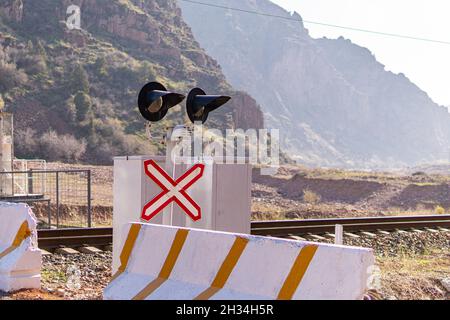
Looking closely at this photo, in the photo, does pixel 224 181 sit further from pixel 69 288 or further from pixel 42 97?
pixel 42 97

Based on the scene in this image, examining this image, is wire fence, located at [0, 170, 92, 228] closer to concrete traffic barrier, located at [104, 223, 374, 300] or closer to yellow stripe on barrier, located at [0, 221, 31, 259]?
yellow stripe on barrier, located at [0, 221, 31, 259]

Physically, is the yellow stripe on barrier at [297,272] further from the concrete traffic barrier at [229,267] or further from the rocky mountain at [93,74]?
the rocky mountain at [93,74]

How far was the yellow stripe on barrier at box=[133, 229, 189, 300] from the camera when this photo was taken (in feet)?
20.4

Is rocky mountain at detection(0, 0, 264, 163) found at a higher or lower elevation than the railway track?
higher

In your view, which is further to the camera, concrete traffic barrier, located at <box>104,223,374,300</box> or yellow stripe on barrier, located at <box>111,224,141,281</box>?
yellow stripe on barrier, located at <box>111,224,141,281</box>

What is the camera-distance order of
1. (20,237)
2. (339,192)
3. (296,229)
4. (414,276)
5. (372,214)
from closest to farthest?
(20,237) → (414,276) → (296,229) → (372,214) → (339,192)

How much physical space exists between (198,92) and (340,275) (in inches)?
174

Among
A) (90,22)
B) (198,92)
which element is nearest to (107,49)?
(90,22)

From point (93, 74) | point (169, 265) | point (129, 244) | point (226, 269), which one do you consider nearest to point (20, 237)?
point (129, 244)

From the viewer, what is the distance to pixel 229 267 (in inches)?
226

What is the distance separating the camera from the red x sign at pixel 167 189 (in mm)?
7934

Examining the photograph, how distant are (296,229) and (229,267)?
862cm

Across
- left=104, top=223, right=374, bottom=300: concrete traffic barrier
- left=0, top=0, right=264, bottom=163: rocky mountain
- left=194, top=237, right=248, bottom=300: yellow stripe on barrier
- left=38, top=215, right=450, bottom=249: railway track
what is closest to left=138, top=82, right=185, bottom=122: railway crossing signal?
left=104, top=223, right=374, bottom=300: concrete traffic barrier

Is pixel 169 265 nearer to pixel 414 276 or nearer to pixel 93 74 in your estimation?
pixel 414 276
